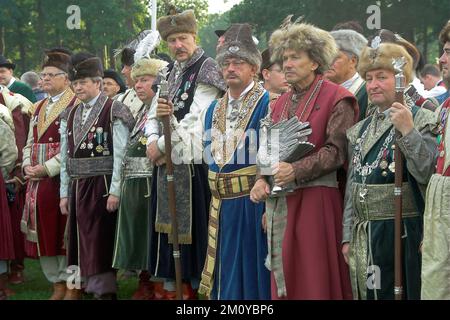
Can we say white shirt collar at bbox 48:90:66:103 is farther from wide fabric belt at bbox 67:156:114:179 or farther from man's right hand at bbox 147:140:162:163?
man's right hand at bbox 147:140:162:163

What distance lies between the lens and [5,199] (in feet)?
25.5

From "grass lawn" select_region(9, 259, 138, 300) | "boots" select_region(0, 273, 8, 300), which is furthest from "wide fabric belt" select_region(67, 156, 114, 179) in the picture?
"boots" select_region(0, 273, 8, 300)

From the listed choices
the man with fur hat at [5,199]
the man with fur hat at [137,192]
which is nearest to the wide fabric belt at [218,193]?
the man with fur hat at [137,192]

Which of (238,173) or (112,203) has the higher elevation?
(238,173)

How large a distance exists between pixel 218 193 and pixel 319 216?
0.90 meters

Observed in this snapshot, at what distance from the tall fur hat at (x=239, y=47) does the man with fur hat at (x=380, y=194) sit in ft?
3.38

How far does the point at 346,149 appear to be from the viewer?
5.09 metres

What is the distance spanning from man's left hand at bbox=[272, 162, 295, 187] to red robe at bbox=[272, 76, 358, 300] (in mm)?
37

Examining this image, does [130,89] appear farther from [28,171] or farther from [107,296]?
[107,296]

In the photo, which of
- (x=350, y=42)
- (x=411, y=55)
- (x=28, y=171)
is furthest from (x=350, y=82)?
(x=28, y=171)
